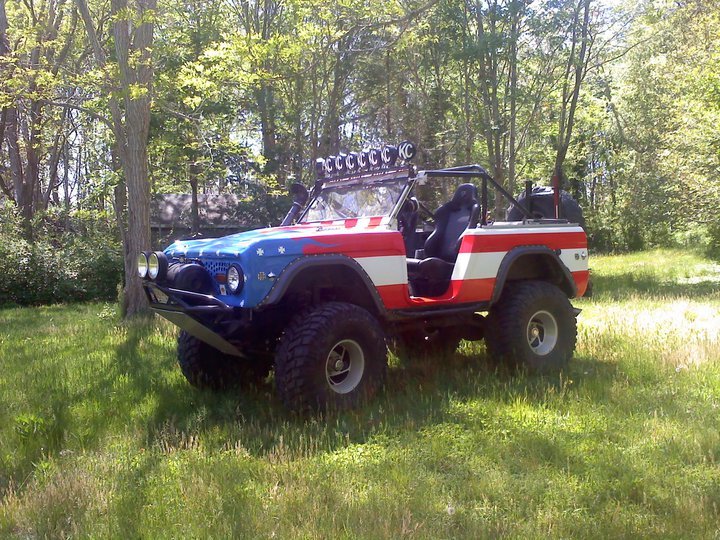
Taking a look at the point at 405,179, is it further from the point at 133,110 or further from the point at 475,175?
the point at 133,110

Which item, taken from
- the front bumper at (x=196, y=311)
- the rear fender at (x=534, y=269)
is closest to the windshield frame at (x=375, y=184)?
the rear fender at (x=534, y=269)

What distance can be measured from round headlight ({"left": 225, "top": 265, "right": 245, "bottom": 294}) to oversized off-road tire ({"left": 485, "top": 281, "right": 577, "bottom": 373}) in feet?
8.78

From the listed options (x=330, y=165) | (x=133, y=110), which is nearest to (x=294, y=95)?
(x=133, y=110)

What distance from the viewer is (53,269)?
17969 millimetres

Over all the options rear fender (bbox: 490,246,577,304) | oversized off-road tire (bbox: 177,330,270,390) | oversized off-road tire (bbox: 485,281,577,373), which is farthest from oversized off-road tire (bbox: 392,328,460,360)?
oversized off-road tire (bbox: 177,330,270,390)

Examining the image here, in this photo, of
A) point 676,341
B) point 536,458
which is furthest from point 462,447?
point 676,341

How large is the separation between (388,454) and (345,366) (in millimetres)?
1126

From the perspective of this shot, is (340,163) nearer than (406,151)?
No

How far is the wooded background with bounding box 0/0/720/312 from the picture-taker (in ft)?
38.2

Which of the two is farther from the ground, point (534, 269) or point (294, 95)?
point (294, 95)

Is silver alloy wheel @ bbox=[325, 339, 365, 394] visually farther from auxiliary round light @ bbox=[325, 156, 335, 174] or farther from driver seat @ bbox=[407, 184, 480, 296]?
auxiliary round light @ bbox=[325, 156, 335, 174]

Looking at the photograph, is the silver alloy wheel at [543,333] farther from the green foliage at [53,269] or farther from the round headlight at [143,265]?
the green foliage at [53,269]

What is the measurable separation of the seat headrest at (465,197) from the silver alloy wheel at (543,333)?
1.29 m

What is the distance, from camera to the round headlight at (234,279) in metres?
4.75
